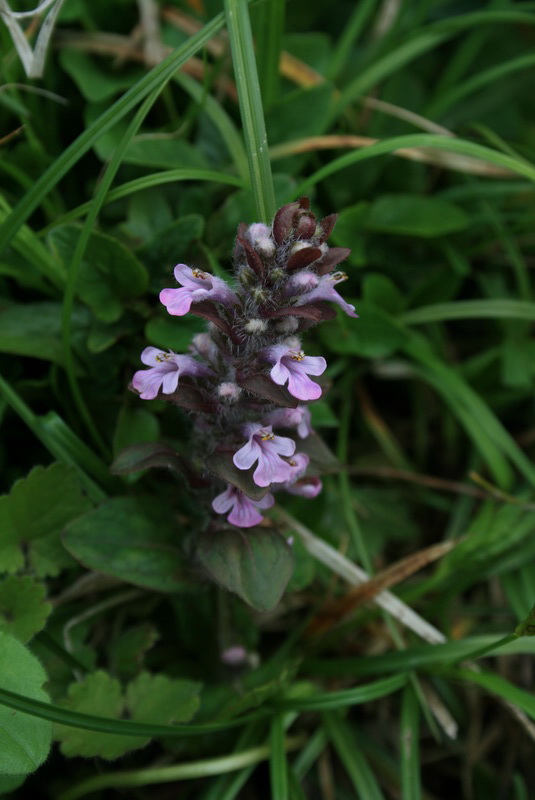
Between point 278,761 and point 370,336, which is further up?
point 370,336

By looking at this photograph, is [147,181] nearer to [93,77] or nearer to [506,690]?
[93,77]

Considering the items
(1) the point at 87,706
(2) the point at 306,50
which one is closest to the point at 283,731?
(1) the point at 87,706

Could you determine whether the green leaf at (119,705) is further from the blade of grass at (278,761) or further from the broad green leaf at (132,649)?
the blade of grass at (278,761)

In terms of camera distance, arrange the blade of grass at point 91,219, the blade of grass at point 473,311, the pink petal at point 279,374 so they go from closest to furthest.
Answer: the pink petal at point 279,374 < the blade of grass at point 91,219 < the blade of grass at point 473,311

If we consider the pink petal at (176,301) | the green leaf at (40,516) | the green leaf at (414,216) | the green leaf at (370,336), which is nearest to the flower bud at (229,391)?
the pink petal at (176,301)

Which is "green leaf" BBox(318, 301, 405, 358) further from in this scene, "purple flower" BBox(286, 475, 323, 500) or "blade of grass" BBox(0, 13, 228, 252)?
"blade of grass" BBox(0, 13, 228, 252)

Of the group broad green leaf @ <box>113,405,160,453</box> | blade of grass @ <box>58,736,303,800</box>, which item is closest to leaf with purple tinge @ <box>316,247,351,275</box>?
broad green leaf @ <box>113,405,160,453</box>

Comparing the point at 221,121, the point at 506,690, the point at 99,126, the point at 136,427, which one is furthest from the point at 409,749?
the point at 221,121
